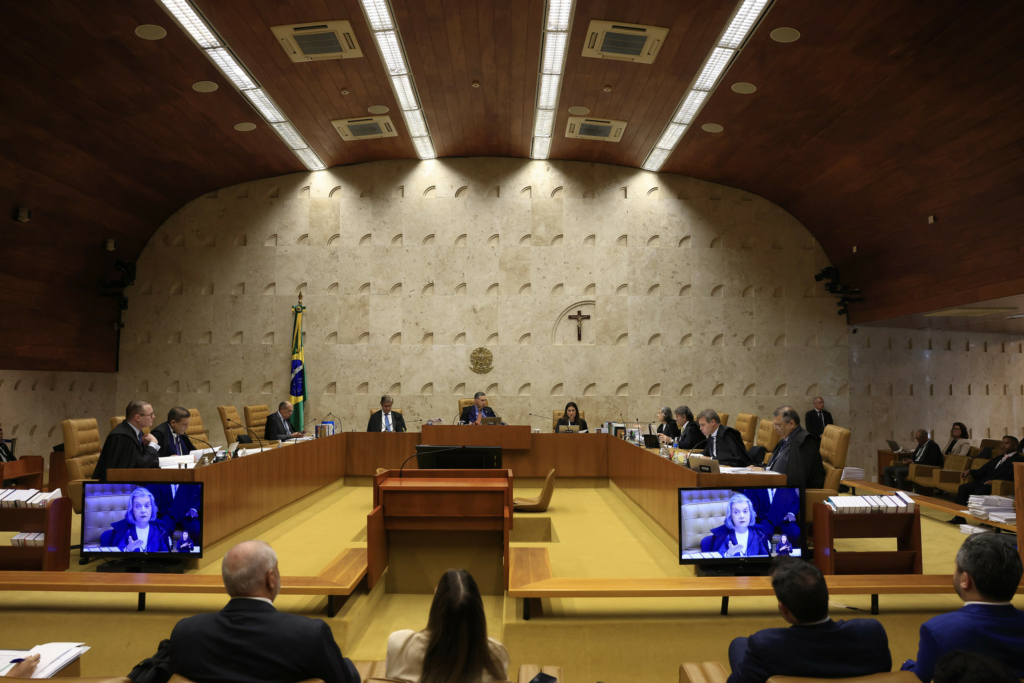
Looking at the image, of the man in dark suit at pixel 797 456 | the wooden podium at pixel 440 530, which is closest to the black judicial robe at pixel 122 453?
the wooden podium at pixel 440 530

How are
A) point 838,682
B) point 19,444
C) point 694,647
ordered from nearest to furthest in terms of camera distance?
point 838,682
point 694,647
point 19,444

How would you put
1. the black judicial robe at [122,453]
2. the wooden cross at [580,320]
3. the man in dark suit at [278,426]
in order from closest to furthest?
the black judicial robe at [122,453]
the man in dark suit at [278,426]
the wooden cross at [580,320]

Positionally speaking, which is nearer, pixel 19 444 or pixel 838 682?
pixel 838 682

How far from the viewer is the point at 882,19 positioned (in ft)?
17.8

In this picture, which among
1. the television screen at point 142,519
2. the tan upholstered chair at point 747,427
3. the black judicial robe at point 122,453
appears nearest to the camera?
the television screen at point 142,519

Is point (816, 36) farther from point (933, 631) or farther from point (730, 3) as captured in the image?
point (933, 631)

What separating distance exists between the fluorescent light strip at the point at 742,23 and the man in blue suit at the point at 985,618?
512 cm

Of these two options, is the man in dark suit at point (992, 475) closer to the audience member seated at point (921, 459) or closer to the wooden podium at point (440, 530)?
the audience member seated at point (921, 459)

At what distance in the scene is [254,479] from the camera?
5.23 m

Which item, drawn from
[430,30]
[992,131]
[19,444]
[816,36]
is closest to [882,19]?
[816,36]

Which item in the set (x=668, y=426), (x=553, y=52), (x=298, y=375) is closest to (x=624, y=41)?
(x=553, y=52)

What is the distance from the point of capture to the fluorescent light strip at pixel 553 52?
665 cm

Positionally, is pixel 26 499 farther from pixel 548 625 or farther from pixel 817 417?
pixel 817 417

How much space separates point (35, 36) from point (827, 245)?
993 cm
